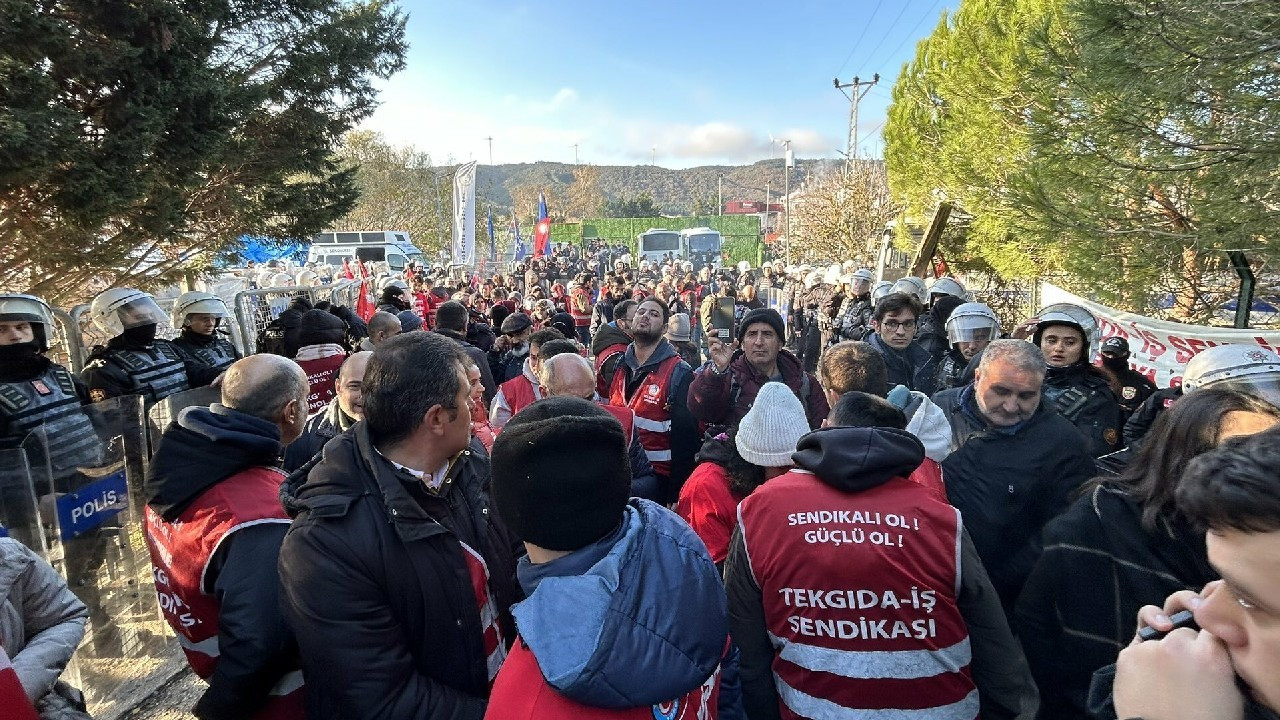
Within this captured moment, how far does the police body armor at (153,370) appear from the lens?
4.73 meters

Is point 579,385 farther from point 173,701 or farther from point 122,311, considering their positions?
point 122,311

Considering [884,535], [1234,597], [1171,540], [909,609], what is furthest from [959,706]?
[1234,597]

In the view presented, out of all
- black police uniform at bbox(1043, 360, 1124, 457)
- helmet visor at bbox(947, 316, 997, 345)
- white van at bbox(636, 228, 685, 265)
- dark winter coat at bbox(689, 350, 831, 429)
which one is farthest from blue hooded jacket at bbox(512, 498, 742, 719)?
white van at bbox(636, 228, 685, 265)

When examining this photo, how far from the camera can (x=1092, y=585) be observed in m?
1.74

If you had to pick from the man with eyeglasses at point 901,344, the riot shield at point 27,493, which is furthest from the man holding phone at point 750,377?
the riot shield at point 27,493

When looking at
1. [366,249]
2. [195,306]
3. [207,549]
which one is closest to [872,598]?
[207,549]

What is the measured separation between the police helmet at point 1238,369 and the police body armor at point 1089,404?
1220mm

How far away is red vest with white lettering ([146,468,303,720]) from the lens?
1948 mm

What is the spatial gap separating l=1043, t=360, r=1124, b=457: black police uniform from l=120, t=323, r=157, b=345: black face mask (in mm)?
6232

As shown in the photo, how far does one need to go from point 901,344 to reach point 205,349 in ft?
19.1

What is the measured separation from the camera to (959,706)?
181 centimetres

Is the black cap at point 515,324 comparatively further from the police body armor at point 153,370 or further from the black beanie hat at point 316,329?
the police body armor at point 153,370

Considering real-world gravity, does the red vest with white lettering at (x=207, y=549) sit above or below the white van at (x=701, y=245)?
below

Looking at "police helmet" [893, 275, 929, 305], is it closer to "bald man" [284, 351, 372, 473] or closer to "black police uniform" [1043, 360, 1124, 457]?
"black police uniform" [1043, 360, 1124, 457]
